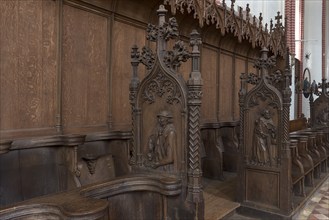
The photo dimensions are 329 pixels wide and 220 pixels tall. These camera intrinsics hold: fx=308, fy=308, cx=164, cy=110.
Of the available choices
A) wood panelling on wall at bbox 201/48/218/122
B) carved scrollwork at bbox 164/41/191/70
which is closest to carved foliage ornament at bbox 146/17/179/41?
carved scrollwork at bbox 164/41/191/70

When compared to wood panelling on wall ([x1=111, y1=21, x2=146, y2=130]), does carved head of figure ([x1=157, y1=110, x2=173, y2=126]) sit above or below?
below

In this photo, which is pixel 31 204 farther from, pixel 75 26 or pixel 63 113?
pixel 75 26

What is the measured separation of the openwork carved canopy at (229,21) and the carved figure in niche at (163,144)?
2269mm

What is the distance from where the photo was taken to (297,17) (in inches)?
592

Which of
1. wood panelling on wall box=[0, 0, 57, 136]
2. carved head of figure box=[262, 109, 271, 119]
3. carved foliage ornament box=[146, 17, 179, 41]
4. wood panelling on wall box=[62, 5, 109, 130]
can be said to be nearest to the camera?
carved foliage ornament box=[146, 17, 179, 41]

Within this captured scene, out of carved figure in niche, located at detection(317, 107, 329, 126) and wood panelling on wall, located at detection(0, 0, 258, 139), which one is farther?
carved figure in niche, located at detection(317, 107, 329, 126)

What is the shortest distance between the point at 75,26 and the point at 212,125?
3.16 metres

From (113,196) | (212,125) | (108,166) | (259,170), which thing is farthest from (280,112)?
(113,196)

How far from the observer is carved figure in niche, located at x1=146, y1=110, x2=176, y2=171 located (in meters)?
2.54

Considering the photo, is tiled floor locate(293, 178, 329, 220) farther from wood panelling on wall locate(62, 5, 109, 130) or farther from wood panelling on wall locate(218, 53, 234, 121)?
wood panelling on wall locate(62, 5, 109, 130)

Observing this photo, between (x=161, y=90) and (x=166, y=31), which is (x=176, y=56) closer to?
(x=166, y=31)

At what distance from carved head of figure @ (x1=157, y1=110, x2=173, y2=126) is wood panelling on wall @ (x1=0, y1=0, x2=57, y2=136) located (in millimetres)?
1479

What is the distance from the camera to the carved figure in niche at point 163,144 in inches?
100

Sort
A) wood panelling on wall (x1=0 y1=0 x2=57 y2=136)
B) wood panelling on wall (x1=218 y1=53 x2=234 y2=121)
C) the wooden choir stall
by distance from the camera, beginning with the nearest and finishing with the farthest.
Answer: the wooden choir stall
wood panelling on wall (x1=0 y1=0 x2=57 y2=136)
wood panelling on wall (x1=218 y1=53 x2=234 y2=121)
